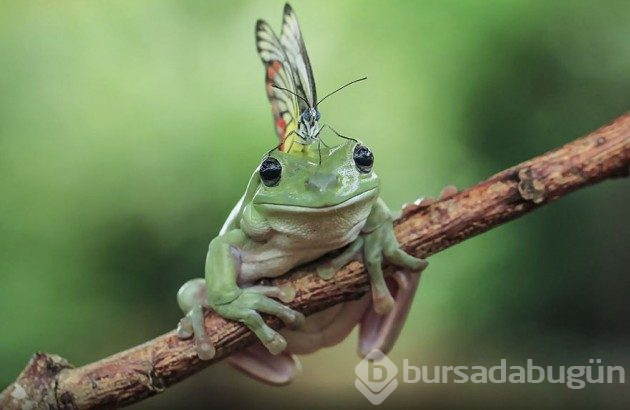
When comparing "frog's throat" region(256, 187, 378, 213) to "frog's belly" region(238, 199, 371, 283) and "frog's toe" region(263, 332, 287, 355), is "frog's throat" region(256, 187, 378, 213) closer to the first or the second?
"frog's belly" region(238, 199, 371, 283)

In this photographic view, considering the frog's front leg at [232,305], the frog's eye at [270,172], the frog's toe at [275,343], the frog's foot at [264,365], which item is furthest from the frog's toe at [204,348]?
the frog's eye at [270,172]

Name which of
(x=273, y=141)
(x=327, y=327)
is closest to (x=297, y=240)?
(x=327, y=327)

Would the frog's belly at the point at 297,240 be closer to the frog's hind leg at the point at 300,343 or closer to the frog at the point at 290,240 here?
the frog at the point at 290,240

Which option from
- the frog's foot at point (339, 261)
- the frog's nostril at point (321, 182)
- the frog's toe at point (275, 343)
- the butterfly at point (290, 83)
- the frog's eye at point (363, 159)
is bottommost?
the frog's toe at point (275, 343)

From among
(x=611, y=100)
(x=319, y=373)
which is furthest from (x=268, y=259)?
(x=611, y=100)

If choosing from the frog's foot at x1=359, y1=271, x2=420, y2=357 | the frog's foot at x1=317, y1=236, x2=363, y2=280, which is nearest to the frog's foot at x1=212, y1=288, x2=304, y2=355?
the frog's foot at x1=317, y1=236, x2=363, y2=280

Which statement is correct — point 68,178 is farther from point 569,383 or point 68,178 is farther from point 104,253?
point 569,383
